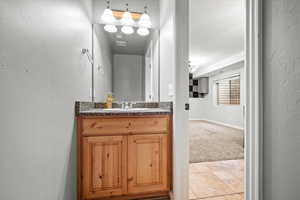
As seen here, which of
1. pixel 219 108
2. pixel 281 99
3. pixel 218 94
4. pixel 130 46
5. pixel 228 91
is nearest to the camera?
pixel 281 99

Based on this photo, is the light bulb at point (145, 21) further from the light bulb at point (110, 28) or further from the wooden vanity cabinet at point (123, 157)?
the wooden vanity cabinet at point (123, 157)

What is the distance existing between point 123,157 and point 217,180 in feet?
4.15

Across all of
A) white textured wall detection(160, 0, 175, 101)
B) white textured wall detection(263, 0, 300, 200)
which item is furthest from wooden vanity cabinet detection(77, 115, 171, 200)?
white textured wall detection(263, 0, 300, 200)

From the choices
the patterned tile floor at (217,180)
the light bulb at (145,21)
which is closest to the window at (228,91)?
the patterned tile floor at (217,180)

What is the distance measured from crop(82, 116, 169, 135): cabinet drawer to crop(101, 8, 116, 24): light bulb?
138 cm

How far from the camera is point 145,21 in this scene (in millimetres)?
1944

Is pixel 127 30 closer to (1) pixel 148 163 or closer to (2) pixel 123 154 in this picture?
(2) pixel 123 154

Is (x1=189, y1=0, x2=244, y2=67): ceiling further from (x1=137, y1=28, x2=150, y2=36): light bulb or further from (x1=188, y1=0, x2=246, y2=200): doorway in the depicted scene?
(x1=137, y1=28, x2=150, y2=36): light bulb

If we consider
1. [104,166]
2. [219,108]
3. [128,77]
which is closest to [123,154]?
[104,166]

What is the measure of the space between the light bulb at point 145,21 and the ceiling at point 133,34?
83 mm

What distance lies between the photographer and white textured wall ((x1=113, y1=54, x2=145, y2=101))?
6.95 feet

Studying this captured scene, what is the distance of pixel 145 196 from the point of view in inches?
56.6

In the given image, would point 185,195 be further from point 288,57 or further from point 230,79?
point 230,79

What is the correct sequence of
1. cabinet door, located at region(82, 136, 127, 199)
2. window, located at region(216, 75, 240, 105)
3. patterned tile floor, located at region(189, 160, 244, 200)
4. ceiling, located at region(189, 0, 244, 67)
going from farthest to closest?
1. window, located at region(216, 75, 240, 105)
2. ceiling, located at region(189, 0, 244, 67)
3. patterned tile floor, located at region(189, 160, 244, 200)
4. cabinet door, located at region(82, 136, 127, 199)
